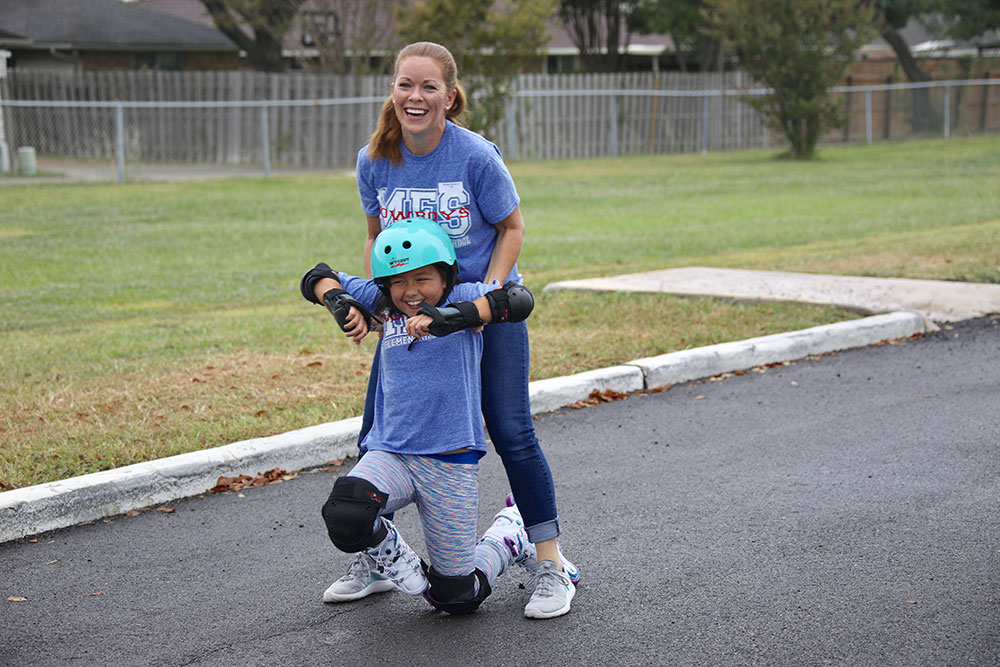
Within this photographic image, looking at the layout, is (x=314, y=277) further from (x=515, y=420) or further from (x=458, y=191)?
(x=515, y=420)

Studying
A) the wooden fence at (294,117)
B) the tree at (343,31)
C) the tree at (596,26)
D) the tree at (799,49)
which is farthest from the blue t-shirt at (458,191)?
the tree at (596,26)

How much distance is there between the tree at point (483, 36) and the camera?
26766 mm

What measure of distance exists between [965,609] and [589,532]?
4.71ft

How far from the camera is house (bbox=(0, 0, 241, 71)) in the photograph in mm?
36406

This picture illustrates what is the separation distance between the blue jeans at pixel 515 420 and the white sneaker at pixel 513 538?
87 millimetres

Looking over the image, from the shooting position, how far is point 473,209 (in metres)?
3.85

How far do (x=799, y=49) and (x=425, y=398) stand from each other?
26.5 metres

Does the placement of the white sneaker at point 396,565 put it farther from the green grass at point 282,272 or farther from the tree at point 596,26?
the tree at point 596,26

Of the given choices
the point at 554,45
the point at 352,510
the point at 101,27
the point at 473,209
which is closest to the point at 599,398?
the point at 473,209

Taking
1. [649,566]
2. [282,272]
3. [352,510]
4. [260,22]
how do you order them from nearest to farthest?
[352,510], [649,566], [282,272], [260,22]

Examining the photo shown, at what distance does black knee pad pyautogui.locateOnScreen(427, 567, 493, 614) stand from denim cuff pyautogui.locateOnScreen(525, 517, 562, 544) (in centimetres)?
23

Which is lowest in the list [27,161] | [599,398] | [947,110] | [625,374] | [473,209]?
[599,398]

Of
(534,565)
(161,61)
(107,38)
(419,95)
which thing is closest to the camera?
(419,95)

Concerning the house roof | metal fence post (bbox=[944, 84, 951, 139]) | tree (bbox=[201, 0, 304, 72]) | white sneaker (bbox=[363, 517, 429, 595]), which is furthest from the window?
white sneaker (bbox=[363, 517, 429, 595])
